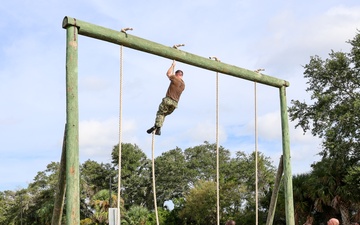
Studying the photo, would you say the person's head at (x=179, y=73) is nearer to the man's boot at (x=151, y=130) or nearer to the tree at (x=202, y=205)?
the man's boot at (x=151, y=130)

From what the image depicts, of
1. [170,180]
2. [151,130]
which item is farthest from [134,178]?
[151,130]

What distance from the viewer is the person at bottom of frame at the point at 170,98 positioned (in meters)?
6.55

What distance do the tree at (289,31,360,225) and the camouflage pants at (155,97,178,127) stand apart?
628 inches

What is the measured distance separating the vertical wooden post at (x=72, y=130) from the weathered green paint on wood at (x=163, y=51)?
19cm

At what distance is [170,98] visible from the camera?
21.6 feet

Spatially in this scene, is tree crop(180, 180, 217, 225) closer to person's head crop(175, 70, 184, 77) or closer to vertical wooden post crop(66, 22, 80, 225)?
person's head crop(175, 70, 184, 77)

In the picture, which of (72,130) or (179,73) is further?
(179,73)

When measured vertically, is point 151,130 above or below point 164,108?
below

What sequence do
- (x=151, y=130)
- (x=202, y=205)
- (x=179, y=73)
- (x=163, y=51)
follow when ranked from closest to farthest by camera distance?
(x=163, y=51), (x=151, y=130), (x=179, y=73), (x=202, y=205)

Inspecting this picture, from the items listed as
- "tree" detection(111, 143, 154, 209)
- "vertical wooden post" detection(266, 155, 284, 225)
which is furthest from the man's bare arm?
"tree" detection(111, 143, 154, 209)

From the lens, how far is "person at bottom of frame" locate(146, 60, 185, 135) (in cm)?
655

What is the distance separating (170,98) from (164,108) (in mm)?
144

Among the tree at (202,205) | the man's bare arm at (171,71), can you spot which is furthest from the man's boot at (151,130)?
the tree at (202,205)

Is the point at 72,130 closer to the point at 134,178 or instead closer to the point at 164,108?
the point at 164,108
